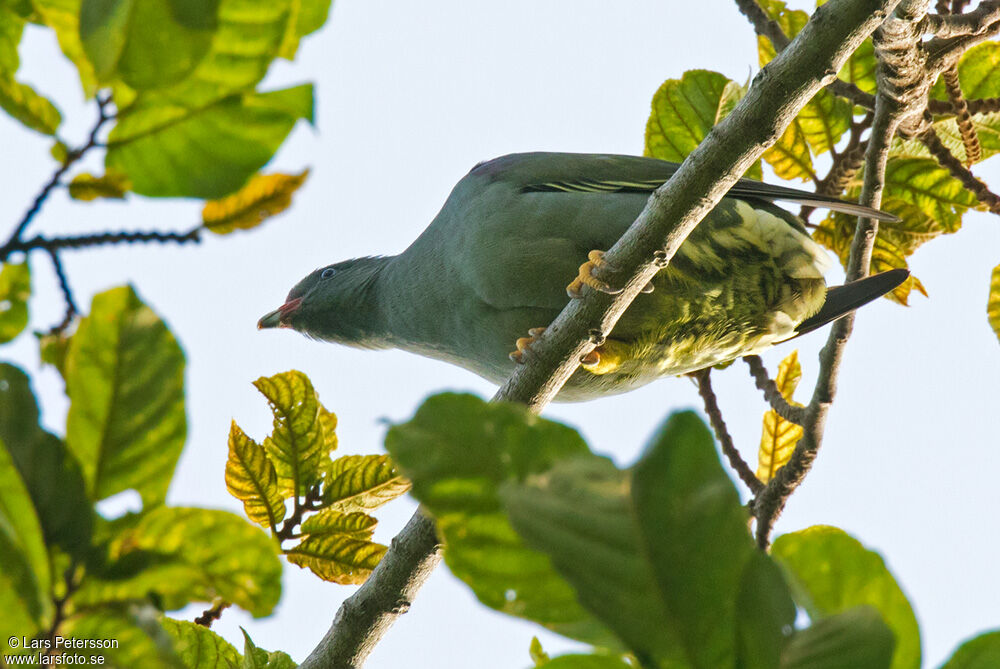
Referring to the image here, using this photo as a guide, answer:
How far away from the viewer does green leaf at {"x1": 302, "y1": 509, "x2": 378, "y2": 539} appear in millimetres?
3012

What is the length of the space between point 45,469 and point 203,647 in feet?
5.44

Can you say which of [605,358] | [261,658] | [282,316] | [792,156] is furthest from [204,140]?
A: [282,316]

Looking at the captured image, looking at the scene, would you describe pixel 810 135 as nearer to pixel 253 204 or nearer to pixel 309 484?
pixel 309 484

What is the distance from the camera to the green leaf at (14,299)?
4.93 feet

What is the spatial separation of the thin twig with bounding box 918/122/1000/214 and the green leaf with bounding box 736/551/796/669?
11.2 feet

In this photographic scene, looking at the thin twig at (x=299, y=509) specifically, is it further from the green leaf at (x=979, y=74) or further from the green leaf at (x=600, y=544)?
the green leaf at (x=979, y=74)

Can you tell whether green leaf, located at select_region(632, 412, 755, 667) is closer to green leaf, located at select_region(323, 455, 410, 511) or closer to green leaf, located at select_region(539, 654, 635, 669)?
green leaf, located at select_region(539, 654, 635, 669)

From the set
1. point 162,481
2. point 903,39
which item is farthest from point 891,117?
point 162,481

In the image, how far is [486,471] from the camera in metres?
1.02

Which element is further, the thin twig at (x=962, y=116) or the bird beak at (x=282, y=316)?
the bird beak at (x=282, y=316)

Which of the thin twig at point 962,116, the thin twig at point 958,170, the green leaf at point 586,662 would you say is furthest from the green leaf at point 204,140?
the thin twig at point 958,170

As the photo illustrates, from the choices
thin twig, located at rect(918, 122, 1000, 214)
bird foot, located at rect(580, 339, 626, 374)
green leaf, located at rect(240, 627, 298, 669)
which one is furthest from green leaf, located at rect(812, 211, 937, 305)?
green leaf, located at rect(240, 627, 298, 669)

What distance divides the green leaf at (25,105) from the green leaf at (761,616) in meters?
1.07

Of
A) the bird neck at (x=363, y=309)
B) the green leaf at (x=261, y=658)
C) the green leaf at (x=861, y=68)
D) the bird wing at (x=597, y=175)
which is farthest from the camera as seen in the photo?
the bird neck at (x=363, y=309)
